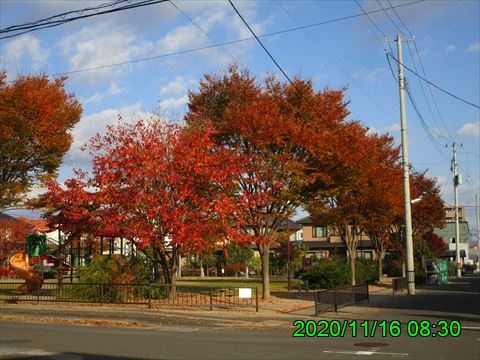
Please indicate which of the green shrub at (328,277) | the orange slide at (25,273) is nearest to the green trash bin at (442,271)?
the green shrub at (328,277)

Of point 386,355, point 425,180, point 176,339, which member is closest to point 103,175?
point 176,339

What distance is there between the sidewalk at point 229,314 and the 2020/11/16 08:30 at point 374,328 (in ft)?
2.34

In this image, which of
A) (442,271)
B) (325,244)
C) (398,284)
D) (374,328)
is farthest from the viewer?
(325,244)

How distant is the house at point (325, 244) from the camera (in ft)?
245

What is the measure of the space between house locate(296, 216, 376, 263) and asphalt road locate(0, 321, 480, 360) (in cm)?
5818

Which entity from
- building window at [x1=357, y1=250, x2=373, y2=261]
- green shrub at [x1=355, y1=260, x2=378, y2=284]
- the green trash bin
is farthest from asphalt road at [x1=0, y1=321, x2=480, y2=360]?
building window at [x1=357, y1=250, x2=373, y2=261]

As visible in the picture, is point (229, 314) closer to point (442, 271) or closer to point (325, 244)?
point (442, 271)

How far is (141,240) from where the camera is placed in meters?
23.0

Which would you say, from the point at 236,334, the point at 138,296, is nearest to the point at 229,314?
the point at 138,296

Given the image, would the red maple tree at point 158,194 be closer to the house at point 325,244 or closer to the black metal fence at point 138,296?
the black metal fence at point 138,296

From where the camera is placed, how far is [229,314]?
70.2 feet

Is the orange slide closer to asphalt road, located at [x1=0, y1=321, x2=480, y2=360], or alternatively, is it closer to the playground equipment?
the playground equipment

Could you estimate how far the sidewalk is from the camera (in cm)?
1877

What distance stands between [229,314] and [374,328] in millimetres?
6311
